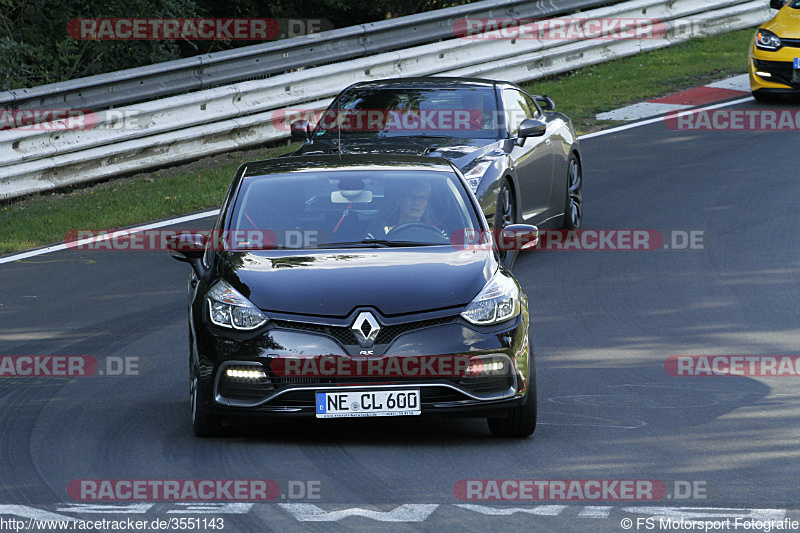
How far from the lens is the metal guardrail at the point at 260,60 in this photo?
630 inches

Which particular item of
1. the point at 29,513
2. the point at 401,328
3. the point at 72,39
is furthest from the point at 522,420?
the point at 72,39

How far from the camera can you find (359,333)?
6688 mm

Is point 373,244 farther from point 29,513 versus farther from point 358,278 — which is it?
point 29,513

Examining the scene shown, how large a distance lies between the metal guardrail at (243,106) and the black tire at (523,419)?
30.5 ft

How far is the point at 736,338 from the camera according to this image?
9.35 m

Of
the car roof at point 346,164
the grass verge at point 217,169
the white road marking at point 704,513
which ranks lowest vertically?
the grass verge at point 217,169

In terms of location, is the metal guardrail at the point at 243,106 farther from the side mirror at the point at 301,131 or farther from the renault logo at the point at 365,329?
the renault logo at the point at 365,329

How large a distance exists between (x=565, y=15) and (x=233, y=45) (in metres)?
6.20

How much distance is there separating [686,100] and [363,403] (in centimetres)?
1367

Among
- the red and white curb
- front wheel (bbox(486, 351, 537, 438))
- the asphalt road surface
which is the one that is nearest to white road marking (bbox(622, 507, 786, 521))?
the asphalt road surface

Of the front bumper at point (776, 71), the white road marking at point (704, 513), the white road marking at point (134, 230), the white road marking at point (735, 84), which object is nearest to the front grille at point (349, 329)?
the white road marking at point (704, 513)

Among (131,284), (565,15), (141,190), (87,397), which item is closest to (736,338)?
(87,397)

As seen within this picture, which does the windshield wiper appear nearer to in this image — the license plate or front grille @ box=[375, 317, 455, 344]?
front grille @ box=[375, 317, 455, 344]

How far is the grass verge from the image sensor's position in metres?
13.9
